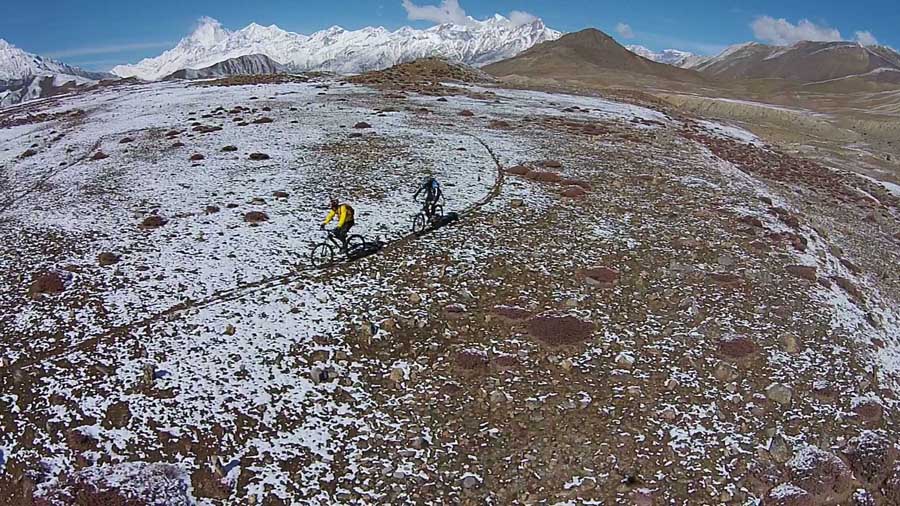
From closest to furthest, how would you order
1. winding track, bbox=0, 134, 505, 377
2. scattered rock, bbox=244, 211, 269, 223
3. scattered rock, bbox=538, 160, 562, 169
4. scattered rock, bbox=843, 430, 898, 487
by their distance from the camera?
scattered rock, bbox=843, 430, 898, 487 → winding track, bbox=0, 134, 505, 377 → scattered rock, bbox=244, 211, 269, 223 → scattered rock, bbox=538, 160, 562, 169

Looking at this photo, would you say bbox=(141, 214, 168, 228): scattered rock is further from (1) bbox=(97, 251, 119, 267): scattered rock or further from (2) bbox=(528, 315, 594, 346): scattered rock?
(2) bbox=(528, 315, 594, 346): scattered rock

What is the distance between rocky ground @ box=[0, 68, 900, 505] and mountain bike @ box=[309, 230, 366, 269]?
2.95 ft

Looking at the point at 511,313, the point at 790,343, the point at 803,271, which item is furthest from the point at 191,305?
the point at 803,271

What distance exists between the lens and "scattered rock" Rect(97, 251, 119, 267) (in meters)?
22.5

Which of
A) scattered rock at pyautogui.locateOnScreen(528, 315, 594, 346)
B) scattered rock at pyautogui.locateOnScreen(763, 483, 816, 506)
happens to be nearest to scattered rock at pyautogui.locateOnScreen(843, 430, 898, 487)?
scattered rock at pyautogui.locateOnScreen(763, 483, 816, 506)

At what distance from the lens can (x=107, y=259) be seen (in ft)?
74.4

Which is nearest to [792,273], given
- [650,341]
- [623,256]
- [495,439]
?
[623,256]

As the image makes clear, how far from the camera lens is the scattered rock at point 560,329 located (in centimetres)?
1823

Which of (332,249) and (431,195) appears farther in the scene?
(431,195)

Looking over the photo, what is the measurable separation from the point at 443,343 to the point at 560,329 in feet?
13.0

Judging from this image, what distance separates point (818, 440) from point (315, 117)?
5099cm

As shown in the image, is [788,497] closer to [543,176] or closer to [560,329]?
[560,329]

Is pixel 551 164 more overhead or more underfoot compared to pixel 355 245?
more overhead

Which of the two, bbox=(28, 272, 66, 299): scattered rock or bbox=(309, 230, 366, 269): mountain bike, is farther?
bbox=(309, 230, 366, 269): mountain bike
